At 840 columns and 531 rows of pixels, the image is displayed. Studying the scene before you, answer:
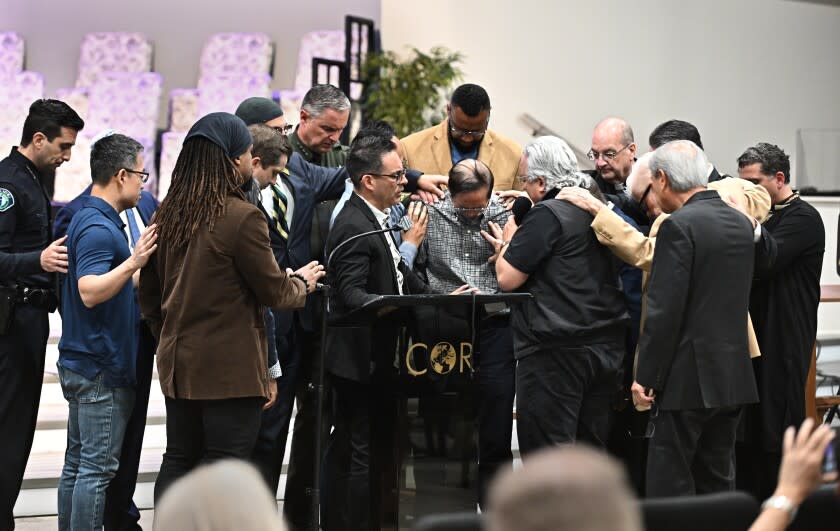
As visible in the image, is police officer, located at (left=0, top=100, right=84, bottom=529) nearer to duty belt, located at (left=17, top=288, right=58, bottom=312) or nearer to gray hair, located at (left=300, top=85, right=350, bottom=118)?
duty belt, located at (left=17, top=288, right=58, bottom=312)

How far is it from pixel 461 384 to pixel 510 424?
1.66ft

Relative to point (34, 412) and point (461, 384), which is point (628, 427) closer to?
point (461, 384)

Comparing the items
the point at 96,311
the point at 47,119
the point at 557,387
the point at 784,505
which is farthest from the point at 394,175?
the point at 784,505

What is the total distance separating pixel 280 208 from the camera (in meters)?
3.86

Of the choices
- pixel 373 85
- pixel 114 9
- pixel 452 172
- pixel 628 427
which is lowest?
pixel 628 427

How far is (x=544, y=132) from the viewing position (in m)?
9.13

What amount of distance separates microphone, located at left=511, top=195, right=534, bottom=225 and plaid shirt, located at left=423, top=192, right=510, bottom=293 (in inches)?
6.4

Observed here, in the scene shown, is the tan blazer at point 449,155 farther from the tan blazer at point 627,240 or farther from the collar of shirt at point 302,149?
the tan blazer at point 627,240

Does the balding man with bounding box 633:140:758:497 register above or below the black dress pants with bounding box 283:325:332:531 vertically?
above

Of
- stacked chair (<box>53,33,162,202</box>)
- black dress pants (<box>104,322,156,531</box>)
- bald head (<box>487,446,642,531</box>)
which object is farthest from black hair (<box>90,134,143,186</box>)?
stacked chair (<box>53,33,162,202</box>)

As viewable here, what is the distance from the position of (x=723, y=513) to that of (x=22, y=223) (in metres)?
2.82

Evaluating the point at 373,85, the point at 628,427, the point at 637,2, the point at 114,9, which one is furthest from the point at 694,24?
the point at 628,427

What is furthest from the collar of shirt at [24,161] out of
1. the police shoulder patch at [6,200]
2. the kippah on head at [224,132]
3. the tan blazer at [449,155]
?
the tan blazer at [449,155]

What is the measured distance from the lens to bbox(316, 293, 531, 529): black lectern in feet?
11.1
